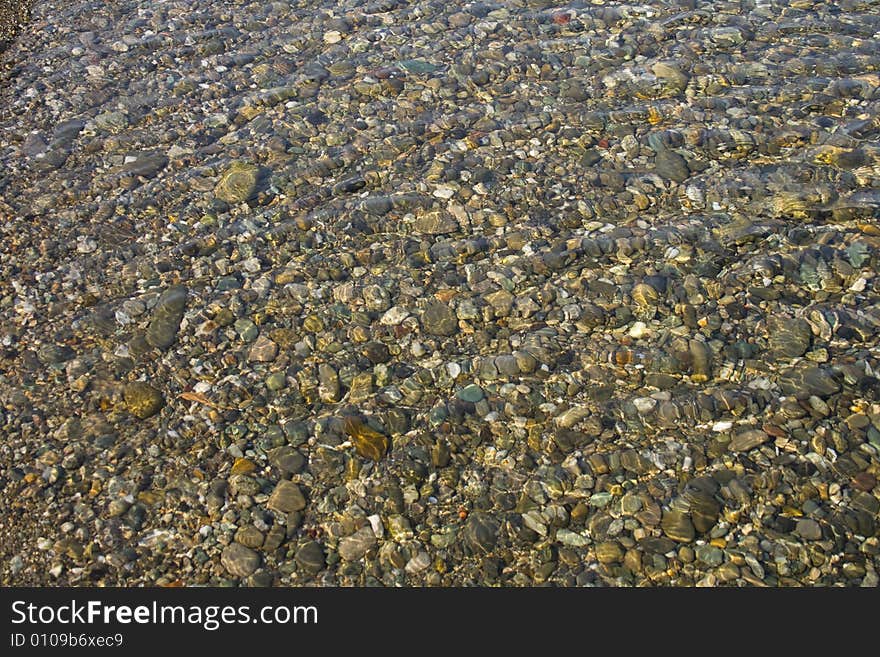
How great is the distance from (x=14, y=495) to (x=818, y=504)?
5.11 metres

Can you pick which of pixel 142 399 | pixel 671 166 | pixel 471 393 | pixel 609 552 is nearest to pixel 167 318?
pixel 142 399

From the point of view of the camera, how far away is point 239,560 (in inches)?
201

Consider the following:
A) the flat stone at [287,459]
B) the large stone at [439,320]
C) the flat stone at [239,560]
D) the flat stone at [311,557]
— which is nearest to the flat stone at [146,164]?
the large stone at [439,320]

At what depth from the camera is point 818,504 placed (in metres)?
5.20

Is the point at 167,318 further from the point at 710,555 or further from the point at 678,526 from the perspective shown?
the point at 710,555

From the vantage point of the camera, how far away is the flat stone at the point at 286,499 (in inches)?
212

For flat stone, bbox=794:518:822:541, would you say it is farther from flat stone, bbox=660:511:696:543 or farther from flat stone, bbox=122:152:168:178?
flat stone, bbox=122:152:168:178

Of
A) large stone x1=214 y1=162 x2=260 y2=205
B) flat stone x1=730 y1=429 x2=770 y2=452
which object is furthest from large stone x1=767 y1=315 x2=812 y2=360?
large stone x1=214 y1=162 x2=260 y2=205

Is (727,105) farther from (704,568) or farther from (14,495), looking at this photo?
(14,495)

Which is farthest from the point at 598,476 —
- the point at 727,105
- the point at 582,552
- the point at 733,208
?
the point at 727,105

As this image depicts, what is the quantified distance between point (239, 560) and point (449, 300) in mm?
2683

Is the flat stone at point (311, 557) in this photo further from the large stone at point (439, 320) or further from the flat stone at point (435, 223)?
the flat stone at point (435, 223)

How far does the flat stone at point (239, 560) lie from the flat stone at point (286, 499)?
33cm

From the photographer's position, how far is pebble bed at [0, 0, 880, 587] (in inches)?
205
